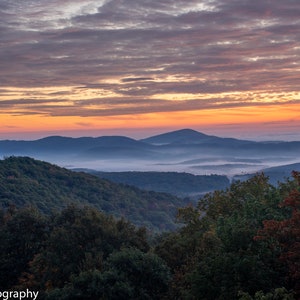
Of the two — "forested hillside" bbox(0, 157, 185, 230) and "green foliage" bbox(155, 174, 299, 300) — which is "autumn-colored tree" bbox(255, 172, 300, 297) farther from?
"forested hillside" bbox(0, 157, 185, 230)

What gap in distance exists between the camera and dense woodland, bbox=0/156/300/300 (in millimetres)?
15953

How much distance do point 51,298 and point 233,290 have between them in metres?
9.23

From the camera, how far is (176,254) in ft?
85.6

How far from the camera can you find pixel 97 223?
28.9 m

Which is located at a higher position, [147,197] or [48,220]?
[48,220]

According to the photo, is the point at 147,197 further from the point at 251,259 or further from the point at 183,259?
the point at 251,259

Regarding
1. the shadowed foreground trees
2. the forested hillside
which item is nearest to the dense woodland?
the shadowed foreground trees

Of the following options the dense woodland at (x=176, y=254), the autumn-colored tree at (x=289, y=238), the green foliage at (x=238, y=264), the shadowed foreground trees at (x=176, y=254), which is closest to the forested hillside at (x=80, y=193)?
the dense woodland at (x=176, y=254)

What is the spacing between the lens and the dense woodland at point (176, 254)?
15953 millimetres

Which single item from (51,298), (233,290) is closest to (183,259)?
(51,298)

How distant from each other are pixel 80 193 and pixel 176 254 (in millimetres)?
100895

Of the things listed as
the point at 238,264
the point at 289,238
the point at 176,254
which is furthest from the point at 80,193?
the point at 238,264

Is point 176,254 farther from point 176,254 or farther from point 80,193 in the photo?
point 80,193

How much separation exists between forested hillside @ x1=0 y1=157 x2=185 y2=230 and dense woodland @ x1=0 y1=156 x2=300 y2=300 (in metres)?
64.8
